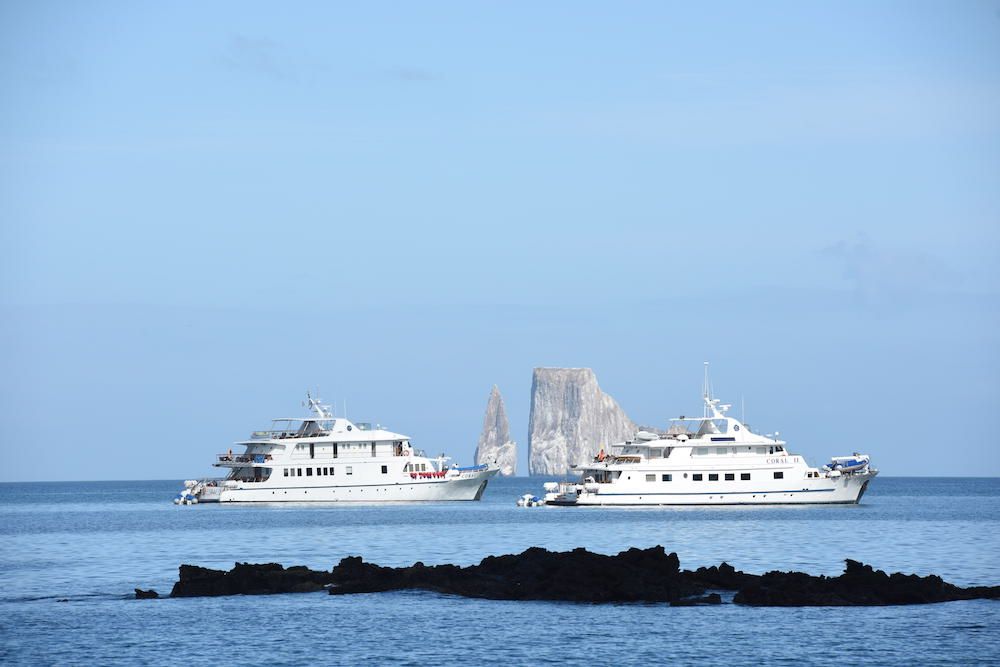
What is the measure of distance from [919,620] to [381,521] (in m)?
39.5

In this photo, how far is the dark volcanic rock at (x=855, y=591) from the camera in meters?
33.7

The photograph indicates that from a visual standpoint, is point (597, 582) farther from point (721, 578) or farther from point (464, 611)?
point (464, 611)

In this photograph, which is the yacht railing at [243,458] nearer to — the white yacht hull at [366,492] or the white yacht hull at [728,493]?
the white yacht hull at [366,492]

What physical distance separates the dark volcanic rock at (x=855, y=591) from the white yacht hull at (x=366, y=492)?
49457 mm

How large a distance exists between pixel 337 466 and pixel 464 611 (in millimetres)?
49987

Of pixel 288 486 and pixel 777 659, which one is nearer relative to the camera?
pixel 777 659

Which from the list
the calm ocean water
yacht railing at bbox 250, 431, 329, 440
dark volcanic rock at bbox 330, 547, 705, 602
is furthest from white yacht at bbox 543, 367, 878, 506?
dark volcanic rock at bbox 330, 547, 705, 602

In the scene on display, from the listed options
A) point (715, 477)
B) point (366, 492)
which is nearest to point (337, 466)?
point (366, 492)

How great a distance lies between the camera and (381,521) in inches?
2672

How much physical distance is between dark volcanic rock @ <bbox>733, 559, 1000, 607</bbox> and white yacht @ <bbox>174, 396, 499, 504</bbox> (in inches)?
1922

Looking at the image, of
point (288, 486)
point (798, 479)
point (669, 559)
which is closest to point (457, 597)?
point (669, 559)

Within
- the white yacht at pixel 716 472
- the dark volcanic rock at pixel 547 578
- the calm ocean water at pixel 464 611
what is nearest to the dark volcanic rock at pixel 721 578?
the dark volcanic rock at pixel 547 578

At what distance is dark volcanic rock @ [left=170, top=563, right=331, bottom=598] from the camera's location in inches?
1478

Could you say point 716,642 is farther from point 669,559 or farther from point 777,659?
point 669,559
